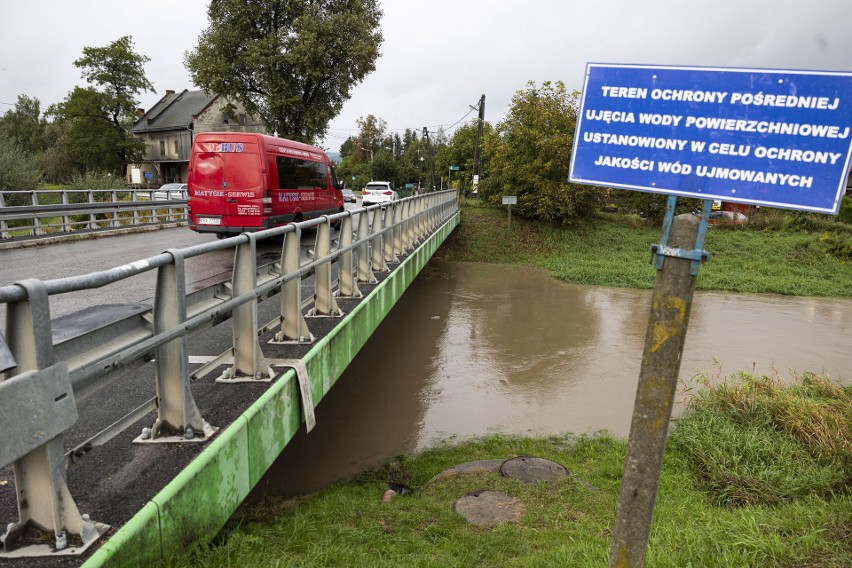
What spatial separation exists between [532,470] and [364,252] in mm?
3473

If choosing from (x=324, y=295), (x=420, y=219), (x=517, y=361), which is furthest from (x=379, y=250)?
(x=420, y=219)

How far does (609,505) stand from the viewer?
5109mm

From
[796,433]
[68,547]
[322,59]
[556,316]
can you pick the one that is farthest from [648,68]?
[322,59]

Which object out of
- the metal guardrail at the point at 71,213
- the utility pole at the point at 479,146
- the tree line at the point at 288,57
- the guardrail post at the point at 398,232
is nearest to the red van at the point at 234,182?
the guardrail post at the point at 398,232

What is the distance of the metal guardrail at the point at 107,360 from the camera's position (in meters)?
2.04

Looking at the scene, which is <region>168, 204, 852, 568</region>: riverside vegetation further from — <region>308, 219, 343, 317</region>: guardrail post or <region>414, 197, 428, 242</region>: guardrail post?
<region>414, 197, 428, 242</region>: guardrail post

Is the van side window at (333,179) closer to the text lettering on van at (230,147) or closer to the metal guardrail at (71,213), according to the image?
the text lettering on van at (230,147)

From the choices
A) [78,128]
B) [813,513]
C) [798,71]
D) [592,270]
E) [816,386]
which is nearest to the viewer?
[798,71]

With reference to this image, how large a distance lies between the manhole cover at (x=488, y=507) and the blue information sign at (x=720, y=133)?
3375 mm

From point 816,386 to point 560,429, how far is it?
3.98 metres

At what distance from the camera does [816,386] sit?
8.67m

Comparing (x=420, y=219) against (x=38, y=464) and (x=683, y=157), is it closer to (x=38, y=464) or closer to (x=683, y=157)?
(x=683, y=157)

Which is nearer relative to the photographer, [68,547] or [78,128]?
[68,547]

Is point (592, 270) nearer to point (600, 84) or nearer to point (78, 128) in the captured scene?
point (600, 84)
